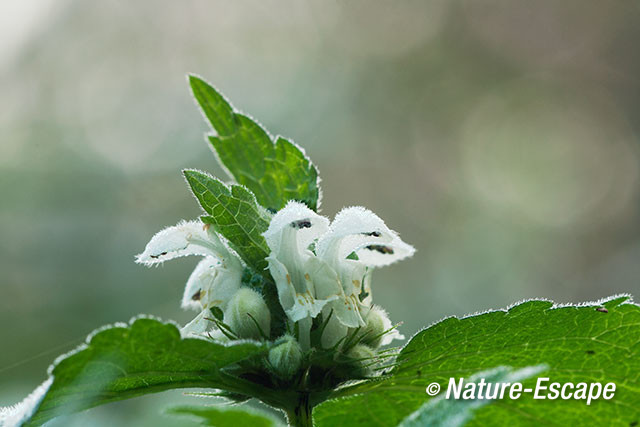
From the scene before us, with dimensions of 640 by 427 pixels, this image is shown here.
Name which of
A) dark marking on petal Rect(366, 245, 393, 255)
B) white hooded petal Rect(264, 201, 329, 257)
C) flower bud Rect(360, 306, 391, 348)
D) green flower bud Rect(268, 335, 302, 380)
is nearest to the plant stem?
green flower bud Rect(268, 335, 302, 380)

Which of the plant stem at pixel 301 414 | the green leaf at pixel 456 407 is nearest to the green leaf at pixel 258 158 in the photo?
the plant stem at pixel 301 414

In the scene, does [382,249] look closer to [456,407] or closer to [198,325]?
[198,325]

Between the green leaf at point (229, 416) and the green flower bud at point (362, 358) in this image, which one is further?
the green flower bud at point (362, 358)

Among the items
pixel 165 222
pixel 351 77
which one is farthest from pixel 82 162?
pixel 351 77

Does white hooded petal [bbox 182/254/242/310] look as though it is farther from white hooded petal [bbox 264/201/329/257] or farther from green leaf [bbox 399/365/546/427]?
green leaf [bbox 399/365/546/427]

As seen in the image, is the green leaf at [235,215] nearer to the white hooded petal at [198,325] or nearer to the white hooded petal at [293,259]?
the white hooded petal at [293,259]

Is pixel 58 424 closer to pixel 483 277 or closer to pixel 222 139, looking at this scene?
pixel 222 139
